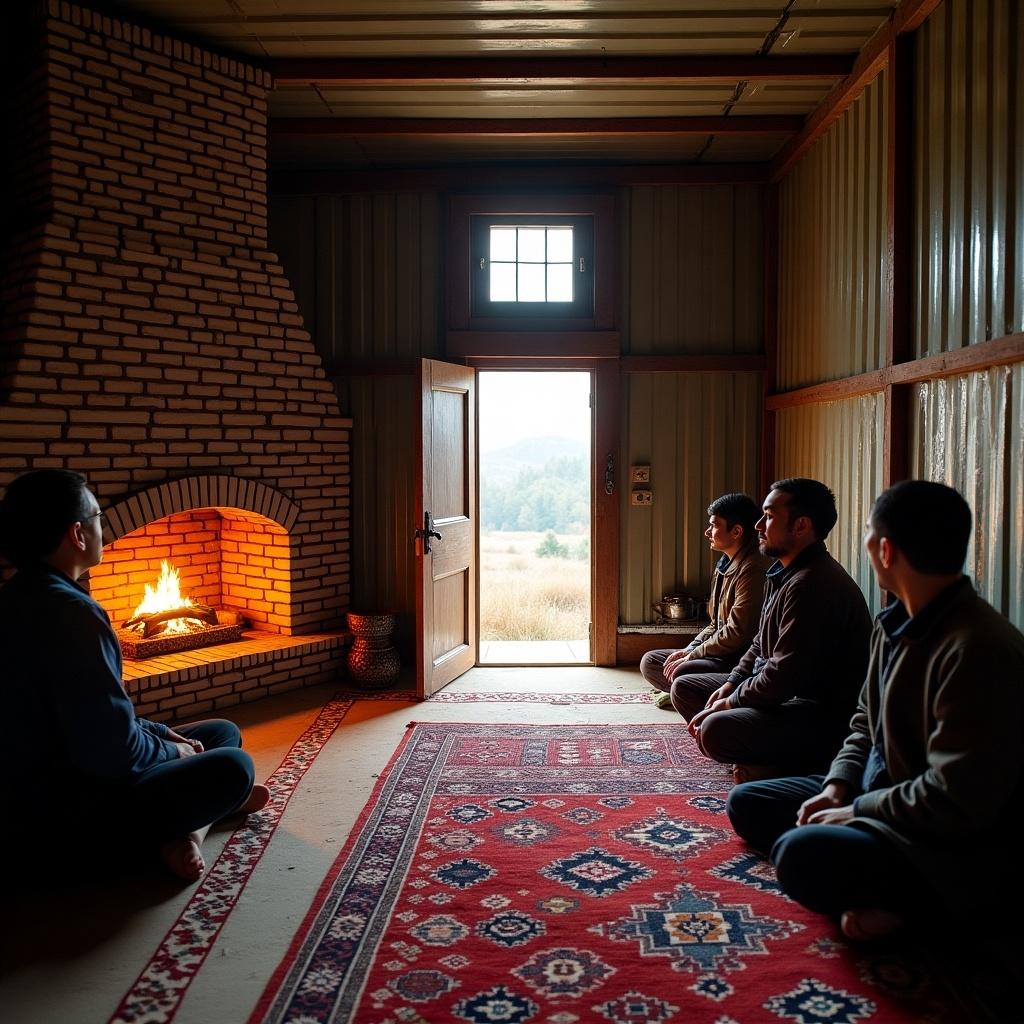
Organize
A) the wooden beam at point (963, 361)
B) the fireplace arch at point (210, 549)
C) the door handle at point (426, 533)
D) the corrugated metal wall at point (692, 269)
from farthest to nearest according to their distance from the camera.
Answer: the corrugated metal wall at point (692, 269), the door handle at point (426, 533), the fireplace arch at point (210, 549), the wooden beam at point (963, 361)

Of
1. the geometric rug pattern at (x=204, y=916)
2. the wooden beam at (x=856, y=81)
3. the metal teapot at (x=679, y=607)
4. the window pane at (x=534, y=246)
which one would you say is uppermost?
the wooden beam at (x=856, y=81)

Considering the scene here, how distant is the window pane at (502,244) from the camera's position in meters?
6.34

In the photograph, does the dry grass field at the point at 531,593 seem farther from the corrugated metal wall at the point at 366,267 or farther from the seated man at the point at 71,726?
the seated man at the point at 71,726

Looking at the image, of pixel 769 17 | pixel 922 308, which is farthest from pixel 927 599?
pixel 769 17

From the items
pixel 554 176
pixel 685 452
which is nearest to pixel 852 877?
pixel 685 452

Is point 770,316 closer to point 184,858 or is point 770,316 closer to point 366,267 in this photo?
point 366,267

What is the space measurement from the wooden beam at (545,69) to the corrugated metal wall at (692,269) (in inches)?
55.7

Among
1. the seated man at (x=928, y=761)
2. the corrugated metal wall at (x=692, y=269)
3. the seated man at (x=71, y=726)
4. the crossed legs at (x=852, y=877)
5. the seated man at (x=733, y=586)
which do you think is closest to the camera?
Result: the seated man at (x=928, y=761)

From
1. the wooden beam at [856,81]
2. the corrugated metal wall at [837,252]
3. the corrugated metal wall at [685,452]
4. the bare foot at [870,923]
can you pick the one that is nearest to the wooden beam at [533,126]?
the wooden beam at [856,81]

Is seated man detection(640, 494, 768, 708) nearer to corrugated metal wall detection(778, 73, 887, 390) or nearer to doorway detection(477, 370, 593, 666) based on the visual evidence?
corrugated metal wall detection(778, 73, 887, 390)

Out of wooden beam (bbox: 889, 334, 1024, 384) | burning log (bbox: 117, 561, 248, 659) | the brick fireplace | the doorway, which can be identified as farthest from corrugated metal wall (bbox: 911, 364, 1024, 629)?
the doorway

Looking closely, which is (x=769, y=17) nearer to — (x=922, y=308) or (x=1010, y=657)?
(x=922, y=308)

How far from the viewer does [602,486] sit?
20.6 ft

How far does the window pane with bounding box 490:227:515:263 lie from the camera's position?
20.8ft
